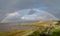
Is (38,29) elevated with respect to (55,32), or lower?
elevated

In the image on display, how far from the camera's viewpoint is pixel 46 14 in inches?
261

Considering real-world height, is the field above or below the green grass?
above

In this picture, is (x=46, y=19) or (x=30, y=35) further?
(x=46, y=19)

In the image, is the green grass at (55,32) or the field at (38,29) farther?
the green grass at (55,32)

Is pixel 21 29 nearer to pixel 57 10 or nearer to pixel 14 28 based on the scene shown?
pixel 14 28

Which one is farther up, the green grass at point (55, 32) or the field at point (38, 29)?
the field at point (38, 29)

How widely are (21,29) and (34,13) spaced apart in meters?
0.94

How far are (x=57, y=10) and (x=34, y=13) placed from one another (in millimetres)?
994

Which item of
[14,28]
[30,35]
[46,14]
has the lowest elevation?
[30,35]

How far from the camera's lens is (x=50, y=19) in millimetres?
6477

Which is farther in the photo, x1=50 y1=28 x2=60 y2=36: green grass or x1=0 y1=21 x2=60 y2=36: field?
x1=50 y1=28 x2=60 y2=36: green grass

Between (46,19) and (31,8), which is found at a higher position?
(31,8)

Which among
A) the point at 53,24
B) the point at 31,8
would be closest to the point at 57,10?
the point at 53,24

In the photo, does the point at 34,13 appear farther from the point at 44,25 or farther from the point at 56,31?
the point at 56,31
